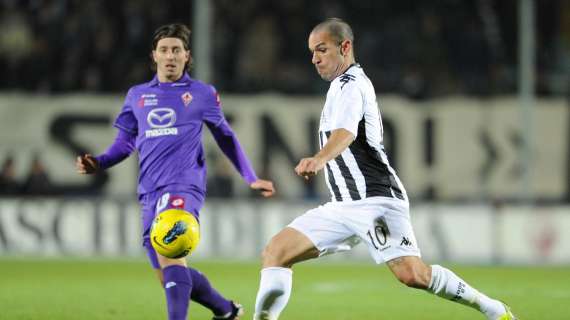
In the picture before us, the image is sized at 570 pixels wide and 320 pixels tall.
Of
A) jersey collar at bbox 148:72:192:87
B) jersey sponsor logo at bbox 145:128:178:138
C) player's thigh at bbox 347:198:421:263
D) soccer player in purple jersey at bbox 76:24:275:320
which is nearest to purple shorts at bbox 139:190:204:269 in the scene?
soccer player in purple jersey at bbox 76:24:275:320

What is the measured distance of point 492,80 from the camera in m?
20.4

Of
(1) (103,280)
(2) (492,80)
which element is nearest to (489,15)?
(2) (492,80)

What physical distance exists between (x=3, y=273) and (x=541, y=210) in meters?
8.47

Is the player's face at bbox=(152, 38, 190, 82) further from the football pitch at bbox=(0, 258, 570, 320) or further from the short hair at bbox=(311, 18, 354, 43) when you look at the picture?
the football pitch at bbox=(0, 258, 570, 320)

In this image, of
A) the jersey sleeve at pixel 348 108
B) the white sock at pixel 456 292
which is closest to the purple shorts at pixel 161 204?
the jersey sleeve at pixel 348 108

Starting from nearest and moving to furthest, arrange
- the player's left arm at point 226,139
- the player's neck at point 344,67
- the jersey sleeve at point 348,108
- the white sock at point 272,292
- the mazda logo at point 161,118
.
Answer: the jersey sleeve at point 348,108
the white sock at point 272,292
the player's neck at point 344,67
the mazda logo at point 161,118
the player's left arm at point 226,139

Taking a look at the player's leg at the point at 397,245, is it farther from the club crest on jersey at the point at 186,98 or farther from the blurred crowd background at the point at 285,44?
the blurred crowd background at the point at 285,44

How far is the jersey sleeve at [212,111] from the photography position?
7520 millimetres

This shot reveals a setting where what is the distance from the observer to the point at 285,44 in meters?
20.7

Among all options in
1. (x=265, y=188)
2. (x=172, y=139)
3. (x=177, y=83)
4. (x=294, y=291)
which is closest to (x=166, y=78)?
(x=177, y=83)

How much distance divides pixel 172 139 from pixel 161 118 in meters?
0.17

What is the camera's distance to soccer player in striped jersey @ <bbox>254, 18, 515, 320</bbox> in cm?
692

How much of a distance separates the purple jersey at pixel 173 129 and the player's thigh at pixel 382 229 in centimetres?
90

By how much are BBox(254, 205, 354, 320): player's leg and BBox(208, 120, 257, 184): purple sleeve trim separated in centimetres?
75
